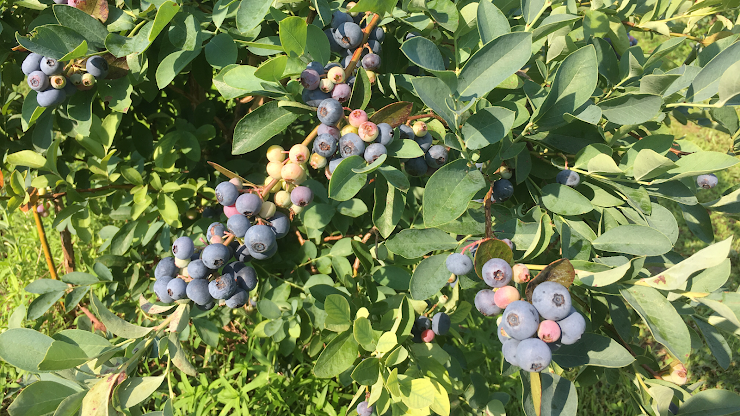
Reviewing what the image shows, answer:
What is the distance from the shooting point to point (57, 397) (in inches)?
41.3

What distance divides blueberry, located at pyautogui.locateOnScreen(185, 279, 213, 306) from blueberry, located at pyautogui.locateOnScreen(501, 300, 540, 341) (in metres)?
0.75

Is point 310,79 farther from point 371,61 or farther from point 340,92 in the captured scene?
point 371,61

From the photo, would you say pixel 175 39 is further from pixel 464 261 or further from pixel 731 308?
pixel 731 308

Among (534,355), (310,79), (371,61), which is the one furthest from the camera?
(371,61)

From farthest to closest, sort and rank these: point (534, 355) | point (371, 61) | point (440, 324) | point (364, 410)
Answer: point (440, 324), point (364, 410), point (371, 61), point (534, 355)

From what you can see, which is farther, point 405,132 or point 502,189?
point 502,189

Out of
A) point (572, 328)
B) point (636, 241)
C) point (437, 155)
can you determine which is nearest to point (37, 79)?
point (437, 155)

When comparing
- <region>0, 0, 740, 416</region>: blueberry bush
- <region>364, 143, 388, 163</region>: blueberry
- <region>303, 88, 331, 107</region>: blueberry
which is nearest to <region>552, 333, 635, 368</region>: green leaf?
<region>0, 0, 740, 416</region>: blueberry bush

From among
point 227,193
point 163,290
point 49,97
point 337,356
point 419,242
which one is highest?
point 49,97

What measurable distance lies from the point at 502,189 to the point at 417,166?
31cm

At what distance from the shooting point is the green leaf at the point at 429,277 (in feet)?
3.55

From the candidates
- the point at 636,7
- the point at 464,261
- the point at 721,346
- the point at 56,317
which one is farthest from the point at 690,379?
the point at 56,317

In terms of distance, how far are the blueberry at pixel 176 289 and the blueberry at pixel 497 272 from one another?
785 mm

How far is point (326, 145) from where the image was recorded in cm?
100
